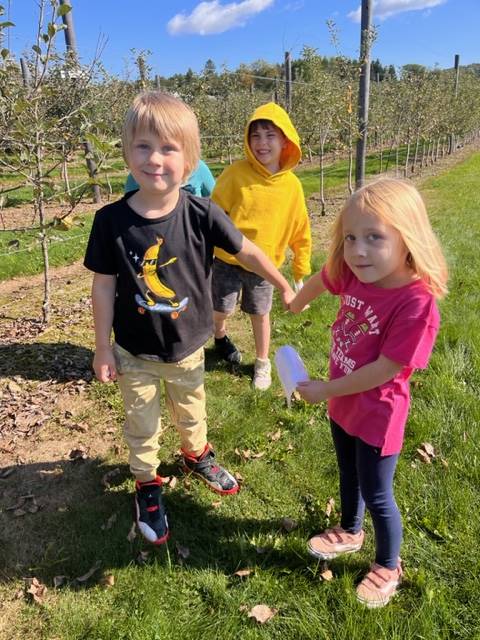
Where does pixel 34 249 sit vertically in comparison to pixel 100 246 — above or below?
below

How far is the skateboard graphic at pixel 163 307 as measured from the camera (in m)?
2.06

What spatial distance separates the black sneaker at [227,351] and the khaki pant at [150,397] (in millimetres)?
1448

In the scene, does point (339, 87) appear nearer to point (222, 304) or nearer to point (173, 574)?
point (222, 304)

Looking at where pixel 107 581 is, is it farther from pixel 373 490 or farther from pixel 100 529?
pixel 373 490

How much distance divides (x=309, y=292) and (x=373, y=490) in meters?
0.84

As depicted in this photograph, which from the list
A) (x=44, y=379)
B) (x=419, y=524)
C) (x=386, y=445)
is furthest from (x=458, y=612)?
(x=44, y=379)

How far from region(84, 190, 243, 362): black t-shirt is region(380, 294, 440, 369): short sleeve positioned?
0.91 metres

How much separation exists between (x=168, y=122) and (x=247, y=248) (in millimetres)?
677

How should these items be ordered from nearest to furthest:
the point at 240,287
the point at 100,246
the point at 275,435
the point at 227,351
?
the point at 100,246 → the point at 275,435 → the point at 240,287 → the point at 227,351

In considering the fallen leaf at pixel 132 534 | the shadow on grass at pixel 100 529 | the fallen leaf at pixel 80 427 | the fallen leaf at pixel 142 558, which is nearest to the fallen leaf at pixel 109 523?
the shadow on grass at pixel 100 529

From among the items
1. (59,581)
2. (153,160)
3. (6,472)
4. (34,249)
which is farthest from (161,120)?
(34,249)

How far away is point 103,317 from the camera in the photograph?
6.79 ft

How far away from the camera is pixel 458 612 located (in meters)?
1.93

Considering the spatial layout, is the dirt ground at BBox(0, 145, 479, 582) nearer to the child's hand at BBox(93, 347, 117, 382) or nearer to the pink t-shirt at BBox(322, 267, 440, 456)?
the child's hand at BBox(93, 347, 117, 382)
